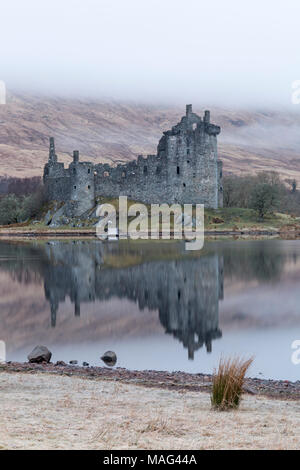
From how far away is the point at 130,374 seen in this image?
13305 millimetres

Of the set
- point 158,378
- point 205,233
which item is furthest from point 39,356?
point 205,233

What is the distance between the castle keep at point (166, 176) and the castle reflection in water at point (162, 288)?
39433 mm

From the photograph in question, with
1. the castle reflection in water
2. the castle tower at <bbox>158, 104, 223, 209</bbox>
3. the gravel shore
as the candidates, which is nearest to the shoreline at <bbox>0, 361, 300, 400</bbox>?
the gravel shore

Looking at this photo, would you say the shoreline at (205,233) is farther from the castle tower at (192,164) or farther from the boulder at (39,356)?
the boulder at (39,356)

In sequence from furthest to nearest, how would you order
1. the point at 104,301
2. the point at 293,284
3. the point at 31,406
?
the point at 293,284 < the point at 104,301 < the point at 31,406

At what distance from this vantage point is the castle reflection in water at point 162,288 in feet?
64.2

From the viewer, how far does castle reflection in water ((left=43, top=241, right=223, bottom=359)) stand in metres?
19.6

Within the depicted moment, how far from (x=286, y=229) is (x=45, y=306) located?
65.5 m

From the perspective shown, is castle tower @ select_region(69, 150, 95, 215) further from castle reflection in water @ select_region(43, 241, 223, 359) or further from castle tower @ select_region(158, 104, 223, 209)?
castle reflection in water @ select_region(43, 241, 223, 359)

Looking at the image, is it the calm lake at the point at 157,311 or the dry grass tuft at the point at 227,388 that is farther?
the calm lake at the point at 157,311

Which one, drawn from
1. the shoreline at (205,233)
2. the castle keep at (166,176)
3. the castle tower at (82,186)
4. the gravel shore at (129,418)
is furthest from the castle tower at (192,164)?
the gravel shore at (129,418)

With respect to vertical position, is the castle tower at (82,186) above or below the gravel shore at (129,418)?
above
